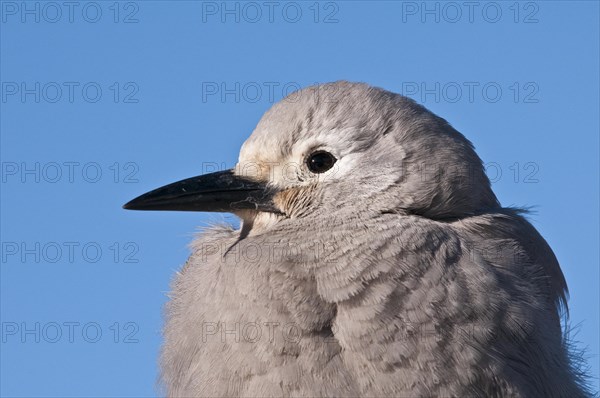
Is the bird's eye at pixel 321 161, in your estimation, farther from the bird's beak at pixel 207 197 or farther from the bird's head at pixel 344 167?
the bird's beak at pixel 207 197

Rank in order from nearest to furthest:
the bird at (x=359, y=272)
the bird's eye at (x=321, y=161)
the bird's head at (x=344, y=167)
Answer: the bird at (x=359, y=272), the bird's head at (x=344, y=167), the bird's eye at (x=321, y=161)

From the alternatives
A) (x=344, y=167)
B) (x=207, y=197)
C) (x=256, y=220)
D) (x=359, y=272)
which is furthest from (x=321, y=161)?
(x=359, y=272)

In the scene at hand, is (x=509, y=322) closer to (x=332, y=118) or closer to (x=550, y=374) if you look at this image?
(x=550, y=374)

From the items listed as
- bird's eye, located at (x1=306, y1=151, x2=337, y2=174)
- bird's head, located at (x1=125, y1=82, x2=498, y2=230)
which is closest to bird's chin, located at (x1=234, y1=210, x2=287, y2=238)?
bird's head, located at (x1=125, y1=82, x2=498, y2=230)

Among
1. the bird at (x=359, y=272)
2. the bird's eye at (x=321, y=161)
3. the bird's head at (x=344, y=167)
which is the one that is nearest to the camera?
the bird at (x=359, y=272)

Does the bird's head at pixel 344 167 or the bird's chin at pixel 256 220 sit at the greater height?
the bird's head at pixel 344 167

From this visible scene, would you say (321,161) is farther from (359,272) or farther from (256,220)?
(359,272)

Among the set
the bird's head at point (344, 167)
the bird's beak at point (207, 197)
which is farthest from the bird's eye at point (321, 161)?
the bird's beak at point (207, 197)

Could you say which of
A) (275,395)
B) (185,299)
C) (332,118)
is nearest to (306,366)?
(275,395)
